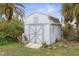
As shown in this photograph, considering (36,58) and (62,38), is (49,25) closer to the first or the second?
(62,38)

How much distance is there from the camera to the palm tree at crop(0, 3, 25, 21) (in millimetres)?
1684

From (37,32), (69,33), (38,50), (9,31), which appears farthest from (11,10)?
(69,33)

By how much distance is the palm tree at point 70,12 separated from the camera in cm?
167

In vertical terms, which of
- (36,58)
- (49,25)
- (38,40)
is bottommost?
(36,58)

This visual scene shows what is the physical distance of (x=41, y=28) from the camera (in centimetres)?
167

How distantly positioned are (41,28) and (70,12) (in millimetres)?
275

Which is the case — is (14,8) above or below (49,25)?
above

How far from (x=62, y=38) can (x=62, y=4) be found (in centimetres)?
28

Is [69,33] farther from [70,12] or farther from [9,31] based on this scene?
[9,31]

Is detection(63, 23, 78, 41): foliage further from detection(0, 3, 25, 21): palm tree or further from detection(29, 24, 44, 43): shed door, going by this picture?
detection(0, 3, 25, 21): palm tree

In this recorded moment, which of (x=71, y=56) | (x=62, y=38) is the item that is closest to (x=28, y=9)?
(x=62, y=38)

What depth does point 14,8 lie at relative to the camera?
66.6 inches

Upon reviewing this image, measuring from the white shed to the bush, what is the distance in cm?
6

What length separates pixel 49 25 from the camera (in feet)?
5.50
